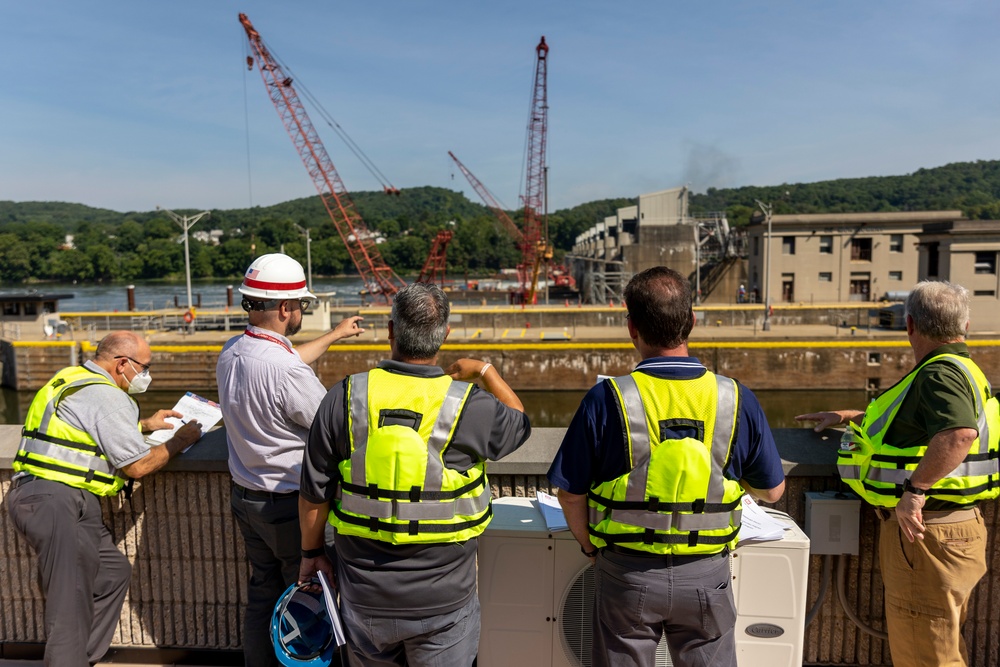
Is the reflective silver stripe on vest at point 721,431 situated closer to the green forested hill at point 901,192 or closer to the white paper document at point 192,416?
the white paper document at point 192,416

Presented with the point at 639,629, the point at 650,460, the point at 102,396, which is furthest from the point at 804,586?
the point at 102,396

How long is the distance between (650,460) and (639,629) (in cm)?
58

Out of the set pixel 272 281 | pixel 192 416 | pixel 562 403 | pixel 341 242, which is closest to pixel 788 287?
pixel 562 403

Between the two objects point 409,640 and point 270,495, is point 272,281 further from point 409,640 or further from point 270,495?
point 409,640

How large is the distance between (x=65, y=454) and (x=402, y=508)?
1737 millimetres

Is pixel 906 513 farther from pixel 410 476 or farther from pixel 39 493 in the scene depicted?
pixel 39 493

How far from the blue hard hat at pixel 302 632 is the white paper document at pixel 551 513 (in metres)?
0.97

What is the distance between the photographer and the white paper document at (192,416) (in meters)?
3.45

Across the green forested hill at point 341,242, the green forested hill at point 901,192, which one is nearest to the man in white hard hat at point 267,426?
the green forested hill at point 341,242

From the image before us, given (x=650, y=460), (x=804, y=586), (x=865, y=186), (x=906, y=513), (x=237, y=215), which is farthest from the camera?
(x=237, y=215)

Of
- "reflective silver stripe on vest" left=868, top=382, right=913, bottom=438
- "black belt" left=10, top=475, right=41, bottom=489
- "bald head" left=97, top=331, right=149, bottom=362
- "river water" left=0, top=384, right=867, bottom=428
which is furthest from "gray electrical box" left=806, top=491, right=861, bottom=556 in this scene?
"river water" left=0, top=384, right=867, bottom=428

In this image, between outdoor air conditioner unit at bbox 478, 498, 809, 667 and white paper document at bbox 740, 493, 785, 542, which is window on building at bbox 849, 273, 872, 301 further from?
outdoor air conditioner unit at bbox 478, 498, 809, 667

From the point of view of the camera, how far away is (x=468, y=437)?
7.54ft

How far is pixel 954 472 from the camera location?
2.70 meters
